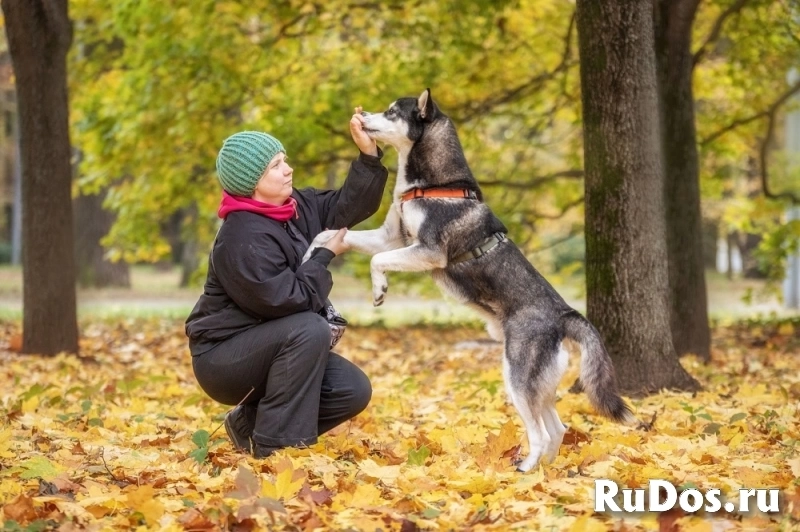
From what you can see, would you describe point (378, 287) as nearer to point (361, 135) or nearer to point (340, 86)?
point (361, 135)

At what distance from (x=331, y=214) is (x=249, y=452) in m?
1.32

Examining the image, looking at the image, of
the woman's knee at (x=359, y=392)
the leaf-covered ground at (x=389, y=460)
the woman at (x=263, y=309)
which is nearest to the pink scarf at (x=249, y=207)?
the woman at (x=263, y=309)

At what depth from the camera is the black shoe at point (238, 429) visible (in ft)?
16.0

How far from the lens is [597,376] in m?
4.52

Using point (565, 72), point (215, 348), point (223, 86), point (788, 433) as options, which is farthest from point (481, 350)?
point (215, 348)

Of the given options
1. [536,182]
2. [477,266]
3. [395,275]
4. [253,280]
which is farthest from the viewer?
[395,275]

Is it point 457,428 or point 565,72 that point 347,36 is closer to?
point 565,72

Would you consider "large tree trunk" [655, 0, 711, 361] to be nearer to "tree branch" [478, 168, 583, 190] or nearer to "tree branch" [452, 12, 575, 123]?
"tree branch" [478, 168, 583, 190]

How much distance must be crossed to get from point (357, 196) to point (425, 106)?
592mm

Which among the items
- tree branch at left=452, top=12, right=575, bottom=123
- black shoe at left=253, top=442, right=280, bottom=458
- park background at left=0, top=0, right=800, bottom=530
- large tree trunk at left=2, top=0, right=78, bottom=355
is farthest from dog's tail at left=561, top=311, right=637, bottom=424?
tree branch at left=452, top=12, right=575, bottom=123

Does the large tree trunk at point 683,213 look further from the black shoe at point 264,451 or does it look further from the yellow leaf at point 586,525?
the yellow leaf at point 586,525

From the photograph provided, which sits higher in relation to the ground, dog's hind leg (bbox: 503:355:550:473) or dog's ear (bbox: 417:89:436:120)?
dog's ear (bbox: 417:89:436:120)

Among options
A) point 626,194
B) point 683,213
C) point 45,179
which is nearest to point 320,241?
point 626,194

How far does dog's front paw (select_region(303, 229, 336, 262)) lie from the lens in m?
4.77
